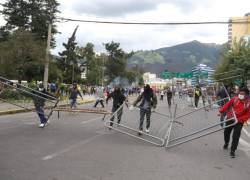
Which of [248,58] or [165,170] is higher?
[248,58]

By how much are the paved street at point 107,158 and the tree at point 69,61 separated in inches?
2798

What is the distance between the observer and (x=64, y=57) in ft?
281

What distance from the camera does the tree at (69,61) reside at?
3294 inches

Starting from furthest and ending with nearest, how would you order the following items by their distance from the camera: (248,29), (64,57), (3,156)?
(248,29), (64,57), (3,156)

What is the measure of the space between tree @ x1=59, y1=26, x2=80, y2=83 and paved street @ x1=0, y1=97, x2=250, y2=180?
71.1 metres

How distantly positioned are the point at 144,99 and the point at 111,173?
6.05 m

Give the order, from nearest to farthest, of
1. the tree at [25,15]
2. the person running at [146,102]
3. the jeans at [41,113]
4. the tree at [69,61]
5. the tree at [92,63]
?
the person running at [146,102]
the jeans at [41,113]
the tree at [25,15]
the tree at [69,61]
the tree at [92,63]

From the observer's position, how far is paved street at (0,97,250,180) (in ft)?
22.8

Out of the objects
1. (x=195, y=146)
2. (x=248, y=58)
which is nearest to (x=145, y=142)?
(x=195, y=146)

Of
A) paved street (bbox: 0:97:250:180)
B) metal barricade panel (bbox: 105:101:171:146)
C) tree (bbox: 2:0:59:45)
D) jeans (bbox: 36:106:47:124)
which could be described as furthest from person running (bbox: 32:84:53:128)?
tree (bbox: 2:0:59:45)

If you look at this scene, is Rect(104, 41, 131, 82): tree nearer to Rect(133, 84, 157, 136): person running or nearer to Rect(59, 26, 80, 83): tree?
Rect(59, 26, 80, 83): tree

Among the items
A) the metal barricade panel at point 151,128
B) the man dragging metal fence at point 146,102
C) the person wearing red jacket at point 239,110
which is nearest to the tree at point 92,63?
the metal barricade panel at point 151,128

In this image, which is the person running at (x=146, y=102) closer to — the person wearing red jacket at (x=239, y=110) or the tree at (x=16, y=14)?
the person wearing red jacket at (x=239, y=110)

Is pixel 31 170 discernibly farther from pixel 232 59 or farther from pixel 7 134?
pixel 232 59
